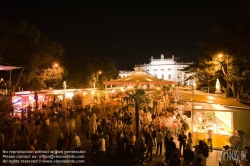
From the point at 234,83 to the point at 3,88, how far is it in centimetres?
2045

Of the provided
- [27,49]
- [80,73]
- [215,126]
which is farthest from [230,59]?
[80,73]

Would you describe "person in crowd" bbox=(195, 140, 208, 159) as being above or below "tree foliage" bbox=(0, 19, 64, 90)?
below

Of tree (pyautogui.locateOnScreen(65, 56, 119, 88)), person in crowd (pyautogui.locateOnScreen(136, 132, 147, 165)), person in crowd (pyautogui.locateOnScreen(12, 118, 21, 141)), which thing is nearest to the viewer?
person in crowd (pyautogui.locateOnScreen(136, 132, 147, 165))

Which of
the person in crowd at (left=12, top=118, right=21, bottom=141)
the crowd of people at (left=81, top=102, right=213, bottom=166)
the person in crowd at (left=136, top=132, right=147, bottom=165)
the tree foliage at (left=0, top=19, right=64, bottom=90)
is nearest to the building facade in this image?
the tree foliage at (left=0, top=19, right=64, bottom=90)

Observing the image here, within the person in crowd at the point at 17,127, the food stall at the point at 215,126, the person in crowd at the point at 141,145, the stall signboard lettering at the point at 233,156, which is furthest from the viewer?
the person in crowd at the point at 17,127

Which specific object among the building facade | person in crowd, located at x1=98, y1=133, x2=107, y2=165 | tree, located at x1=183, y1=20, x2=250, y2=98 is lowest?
person in crowd, located at x1=98, y1=133, x2=107, y2=165

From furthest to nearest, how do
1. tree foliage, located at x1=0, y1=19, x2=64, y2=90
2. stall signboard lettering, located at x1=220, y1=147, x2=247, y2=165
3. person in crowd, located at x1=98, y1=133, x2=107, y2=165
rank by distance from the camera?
tree foliage, located at x1=0, y1=19, x2=64, y2=90
person in crowd, located at x1=98, y1=133, x2=107, y2=165
stall signboard lettering, located at x1=220, y1=147, x2=247, y2=165

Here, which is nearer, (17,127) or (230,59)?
(17,127)

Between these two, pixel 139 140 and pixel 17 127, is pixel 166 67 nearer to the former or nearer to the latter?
pixel 17 127

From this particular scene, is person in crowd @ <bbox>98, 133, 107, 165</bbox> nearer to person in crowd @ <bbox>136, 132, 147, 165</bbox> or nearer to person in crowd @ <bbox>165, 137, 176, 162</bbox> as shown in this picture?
person in crowd @ <bbox>136, 132, 147, 165</bbox>

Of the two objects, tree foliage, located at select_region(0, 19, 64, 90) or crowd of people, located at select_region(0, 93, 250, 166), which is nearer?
crowd of people, located at select_region(0, 93, 250, 166)

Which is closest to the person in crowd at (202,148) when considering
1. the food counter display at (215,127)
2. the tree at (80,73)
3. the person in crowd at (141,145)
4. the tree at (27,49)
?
the person in crowd at (141,145)

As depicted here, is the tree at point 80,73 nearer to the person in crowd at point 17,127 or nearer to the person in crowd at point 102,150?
the person in crowd at point 17,127

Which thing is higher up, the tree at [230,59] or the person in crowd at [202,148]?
the tree at [230,59]
